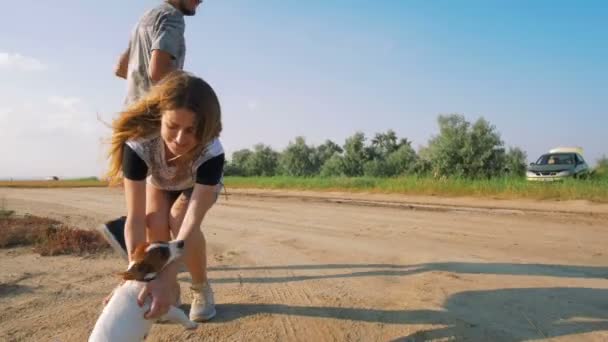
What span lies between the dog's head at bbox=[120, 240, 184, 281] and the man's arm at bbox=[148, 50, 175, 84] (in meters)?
1.34

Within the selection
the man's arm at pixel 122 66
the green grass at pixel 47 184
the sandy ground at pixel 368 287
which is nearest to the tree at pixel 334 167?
the green grass at pixel 47 184

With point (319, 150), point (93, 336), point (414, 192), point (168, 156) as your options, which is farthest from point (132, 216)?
point (319, 150)

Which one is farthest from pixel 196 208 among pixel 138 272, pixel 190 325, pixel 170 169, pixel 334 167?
pixel 334 167

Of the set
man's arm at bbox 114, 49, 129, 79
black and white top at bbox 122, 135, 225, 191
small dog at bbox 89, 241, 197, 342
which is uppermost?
man's arm at bbox 114, 49, 129, 79

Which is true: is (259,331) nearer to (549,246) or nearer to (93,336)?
(93,336)

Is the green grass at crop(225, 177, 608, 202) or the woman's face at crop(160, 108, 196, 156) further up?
the woman's face at crop(160, 108, 196, 156)

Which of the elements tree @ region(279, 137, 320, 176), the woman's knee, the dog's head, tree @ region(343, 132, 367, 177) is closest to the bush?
the woman's knee

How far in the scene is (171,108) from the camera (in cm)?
227

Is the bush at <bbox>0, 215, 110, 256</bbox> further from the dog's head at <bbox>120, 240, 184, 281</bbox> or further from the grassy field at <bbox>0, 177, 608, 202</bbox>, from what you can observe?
the grassy field at <bbox>0, 177, 608, 202</bbox>

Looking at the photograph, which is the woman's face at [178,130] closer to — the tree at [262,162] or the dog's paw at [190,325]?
the dog's paw at [190,325]

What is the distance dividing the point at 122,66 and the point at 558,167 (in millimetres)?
20667

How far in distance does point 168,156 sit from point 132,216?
448 mm

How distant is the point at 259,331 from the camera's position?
279 centimetres

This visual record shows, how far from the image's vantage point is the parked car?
18438mm
